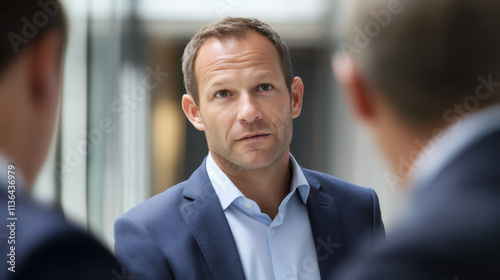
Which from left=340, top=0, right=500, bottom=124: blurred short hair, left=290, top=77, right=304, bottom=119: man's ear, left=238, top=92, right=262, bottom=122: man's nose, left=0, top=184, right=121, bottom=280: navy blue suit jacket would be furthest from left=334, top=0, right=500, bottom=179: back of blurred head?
left=290, top=77, right=304, bottom=119: man's ear

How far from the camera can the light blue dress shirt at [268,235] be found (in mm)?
1084

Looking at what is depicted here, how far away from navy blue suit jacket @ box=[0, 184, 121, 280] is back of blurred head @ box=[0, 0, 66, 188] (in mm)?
86

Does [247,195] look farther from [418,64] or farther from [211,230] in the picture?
[418,64]

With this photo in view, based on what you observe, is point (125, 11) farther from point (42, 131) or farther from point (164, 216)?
point (42, 131)

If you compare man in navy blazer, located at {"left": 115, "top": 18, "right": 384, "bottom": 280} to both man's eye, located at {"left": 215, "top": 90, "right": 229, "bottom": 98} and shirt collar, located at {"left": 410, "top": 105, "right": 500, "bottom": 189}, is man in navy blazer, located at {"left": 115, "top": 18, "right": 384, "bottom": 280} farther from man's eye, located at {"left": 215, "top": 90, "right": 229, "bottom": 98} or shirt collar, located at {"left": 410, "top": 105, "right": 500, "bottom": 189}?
shirt collar, located at {"left": 410, "top": 105, "right": 500, "bottom": 189}

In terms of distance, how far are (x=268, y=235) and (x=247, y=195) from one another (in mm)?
105

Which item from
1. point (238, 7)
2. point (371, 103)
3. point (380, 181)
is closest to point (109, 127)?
point (238, 7)

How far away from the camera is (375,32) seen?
54 centimetres

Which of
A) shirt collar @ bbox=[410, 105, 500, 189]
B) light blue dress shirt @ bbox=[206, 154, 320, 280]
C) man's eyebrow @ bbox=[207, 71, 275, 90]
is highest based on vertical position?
man's eyebrow @ bbox=[207, 71, 275, 90]

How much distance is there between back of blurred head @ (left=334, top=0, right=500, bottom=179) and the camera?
0.54m

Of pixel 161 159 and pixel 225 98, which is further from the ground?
pixel 225 98

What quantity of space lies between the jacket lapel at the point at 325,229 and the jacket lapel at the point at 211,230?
0.56ft

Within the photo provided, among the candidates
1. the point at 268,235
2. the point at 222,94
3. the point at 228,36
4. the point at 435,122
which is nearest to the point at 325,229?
the point at 268,235

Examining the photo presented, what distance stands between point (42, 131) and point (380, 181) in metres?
0.83
